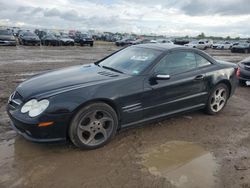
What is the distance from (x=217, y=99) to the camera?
598 cm

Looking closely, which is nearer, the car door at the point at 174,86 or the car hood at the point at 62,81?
the car hood at the point at 62,81

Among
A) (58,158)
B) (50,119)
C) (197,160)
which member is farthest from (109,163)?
(197,160)

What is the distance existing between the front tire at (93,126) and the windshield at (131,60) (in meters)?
0.91

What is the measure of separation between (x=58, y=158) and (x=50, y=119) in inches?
22.4

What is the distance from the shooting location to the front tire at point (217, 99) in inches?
230

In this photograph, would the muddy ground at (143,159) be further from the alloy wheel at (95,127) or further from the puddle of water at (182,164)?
the alloy wheel at (95,127)

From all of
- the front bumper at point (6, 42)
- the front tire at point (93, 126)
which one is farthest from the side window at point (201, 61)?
the front bumper at point (6, 42)

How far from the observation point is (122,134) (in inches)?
190

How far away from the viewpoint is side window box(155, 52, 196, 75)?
4952 millimetres

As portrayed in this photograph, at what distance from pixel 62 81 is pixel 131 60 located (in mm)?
1396

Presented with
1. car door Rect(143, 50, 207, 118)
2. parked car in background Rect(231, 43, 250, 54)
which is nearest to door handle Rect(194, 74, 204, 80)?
car door Rect(143, 50, 207, 118)

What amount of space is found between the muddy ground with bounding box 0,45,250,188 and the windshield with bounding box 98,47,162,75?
108cm

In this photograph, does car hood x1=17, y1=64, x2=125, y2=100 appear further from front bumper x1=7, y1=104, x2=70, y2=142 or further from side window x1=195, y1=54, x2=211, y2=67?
side window x1=195, y1=54, x2=211, y2=67

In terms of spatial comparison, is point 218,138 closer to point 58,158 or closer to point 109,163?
point 109,163
